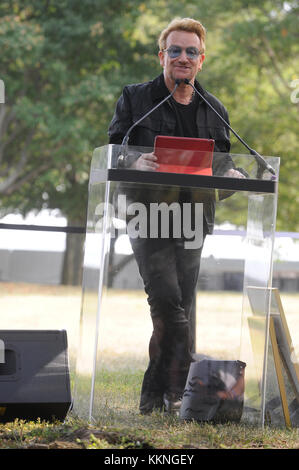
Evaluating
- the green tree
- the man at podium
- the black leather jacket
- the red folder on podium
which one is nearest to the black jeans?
the man at podium

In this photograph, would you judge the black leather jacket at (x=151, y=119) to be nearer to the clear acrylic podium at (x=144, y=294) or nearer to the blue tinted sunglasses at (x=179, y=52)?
the blue tinted sunglasses at (x=179, y=52)

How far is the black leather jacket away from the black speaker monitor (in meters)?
0.99

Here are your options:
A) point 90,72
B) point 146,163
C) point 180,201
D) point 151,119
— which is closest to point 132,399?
point 180,201

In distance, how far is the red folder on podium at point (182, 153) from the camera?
9.98ft

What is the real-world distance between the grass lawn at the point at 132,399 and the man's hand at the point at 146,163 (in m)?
0.55

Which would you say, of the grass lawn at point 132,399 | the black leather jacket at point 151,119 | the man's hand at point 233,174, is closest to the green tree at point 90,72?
the black leather jacket at point 151,119

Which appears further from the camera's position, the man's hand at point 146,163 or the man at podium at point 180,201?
the man at podium at point 180,201

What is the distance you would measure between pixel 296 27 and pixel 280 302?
13.5 metres

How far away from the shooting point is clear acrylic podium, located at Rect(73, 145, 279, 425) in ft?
10.1

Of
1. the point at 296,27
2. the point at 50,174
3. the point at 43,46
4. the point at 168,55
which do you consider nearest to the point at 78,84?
the point at 43,46

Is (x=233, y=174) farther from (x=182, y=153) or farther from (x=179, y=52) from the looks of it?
(x=179, y=52)

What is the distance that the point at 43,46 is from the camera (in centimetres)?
1484

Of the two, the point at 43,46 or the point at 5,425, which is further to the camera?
the point at 43,46

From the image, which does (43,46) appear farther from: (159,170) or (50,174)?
(159,170)
